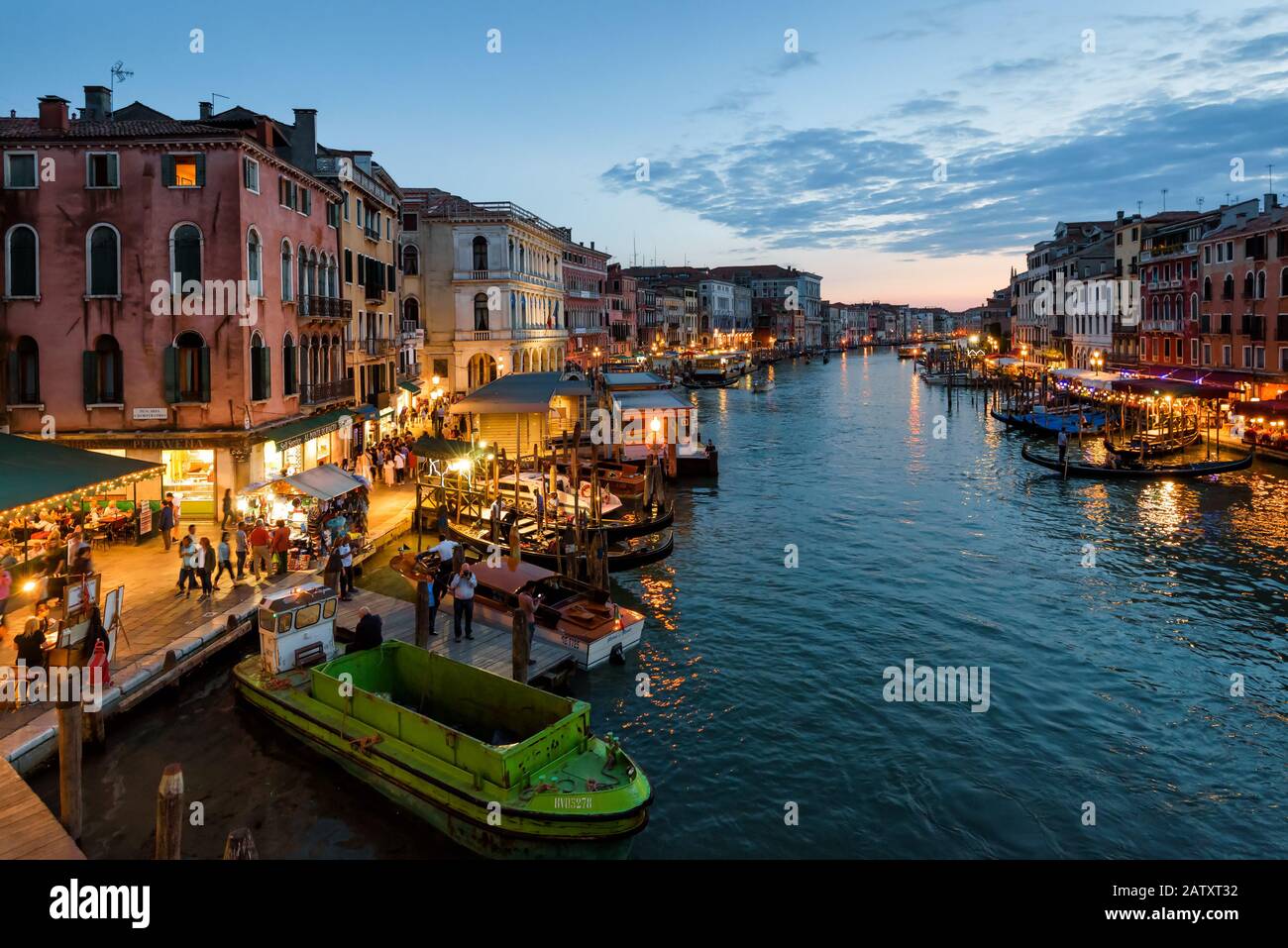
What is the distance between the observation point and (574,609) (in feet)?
59.4

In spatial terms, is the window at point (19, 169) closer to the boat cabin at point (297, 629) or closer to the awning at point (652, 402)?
the boat cabin at point (297, 629)

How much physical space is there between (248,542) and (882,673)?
14.4 meters

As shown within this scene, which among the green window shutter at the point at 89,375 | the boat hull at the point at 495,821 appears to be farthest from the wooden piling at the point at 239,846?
the green window shutter at the point at 89,375

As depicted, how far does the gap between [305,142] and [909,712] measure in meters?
28.6

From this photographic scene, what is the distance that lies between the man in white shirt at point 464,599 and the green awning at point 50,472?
287 inches

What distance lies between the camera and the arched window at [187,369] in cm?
2284

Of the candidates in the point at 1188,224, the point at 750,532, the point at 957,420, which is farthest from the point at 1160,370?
the point at 750,532

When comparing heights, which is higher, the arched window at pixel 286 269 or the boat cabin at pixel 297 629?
the arched window at pixel 286 269

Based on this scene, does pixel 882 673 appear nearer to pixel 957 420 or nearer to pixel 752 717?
pixel 752 717

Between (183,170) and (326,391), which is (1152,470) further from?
(183,170)

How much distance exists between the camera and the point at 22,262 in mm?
22234

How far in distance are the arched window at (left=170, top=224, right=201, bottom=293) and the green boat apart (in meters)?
11.6

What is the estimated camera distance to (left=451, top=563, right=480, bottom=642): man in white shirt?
17.4 metres
